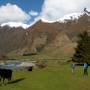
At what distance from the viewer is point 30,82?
4669 centimetres

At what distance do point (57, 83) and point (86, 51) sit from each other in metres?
57.8

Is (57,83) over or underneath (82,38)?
underneath

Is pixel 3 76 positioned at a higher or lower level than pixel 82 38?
lower

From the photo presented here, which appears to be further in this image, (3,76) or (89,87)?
(3,76)

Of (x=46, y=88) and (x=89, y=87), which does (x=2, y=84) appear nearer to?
(x=46, y=88)

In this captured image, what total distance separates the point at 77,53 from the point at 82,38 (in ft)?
17.5

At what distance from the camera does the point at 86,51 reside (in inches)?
4001

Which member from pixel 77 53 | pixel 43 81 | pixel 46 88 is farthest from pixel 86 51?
pixel 46 88

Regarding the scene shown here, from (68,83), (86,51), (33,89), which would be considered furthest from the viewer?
(86,51)

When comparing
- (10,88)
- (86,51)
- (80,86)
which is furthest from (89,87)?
(86,51)

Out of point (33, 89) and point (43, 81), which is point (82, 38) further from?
point (33, 89)

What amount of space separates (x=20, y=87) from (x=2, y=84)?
179 inches

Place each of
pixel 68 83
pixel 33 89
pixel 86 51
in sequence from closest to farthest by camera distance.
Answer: pixel 33 89
pixel 68 83
pixel 86 51

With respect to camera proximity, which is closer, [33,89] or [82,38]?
[33,89]
